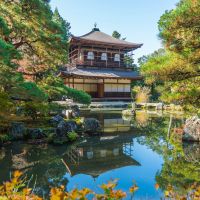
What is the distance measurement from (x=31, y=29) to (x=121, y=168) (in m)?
7.04

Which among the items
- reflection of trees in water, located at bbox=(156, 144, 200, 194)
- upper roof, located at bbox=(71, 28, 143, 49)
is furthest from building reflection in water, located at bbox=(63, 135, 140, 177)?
upper roof, located at bbox=(71, 28, 143, 49)

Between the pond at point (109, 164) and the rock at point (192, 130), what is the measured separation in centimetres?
48

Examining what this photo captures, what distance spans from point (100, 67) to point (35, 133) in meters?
20.6

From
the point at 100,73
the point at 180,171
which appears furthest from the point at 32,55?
the point at 100,73

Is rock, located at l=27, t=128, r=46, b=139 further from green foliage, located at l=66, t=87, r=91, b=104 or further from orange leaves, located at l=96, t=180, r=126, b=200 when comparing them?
orange leaves, located at l=96, t=180, r=126, b=200

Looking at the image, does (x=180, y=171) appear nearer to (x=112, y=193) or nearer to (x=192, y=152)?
(x=192, y=152)

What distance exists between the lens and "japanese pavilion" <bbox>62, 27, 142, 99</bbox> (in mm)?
28781

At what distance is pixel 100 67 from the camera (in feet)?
101

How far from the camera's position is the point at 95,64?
30562mm

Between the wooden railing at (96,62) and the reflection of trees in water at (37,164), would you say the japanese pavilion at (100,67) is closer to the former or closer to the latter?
the wooden railing at (96,62)

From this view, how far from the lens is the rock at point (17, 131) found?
10664mm

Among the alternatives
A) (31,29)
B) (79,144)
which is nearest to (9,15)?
(31,29)

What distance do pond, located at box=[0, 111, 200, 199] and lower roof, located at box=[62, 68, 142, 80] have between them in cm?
1573

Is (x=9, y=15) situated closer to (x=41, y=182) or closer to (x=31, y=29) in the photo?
(x=31, y=29)
